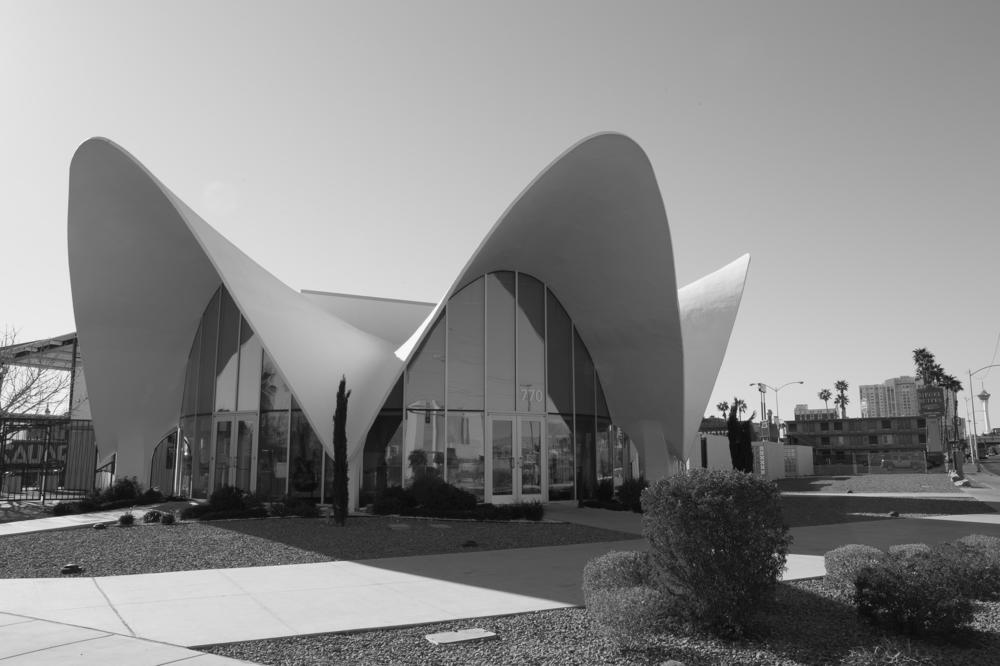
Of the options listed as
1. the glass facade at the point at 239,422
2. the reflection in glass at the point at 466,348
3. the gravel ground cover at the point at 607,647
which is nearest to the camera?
the gravel ground cover at the point at 607,647

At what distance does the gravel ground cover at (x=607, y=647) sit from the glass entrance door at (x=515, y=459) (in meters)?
12.1

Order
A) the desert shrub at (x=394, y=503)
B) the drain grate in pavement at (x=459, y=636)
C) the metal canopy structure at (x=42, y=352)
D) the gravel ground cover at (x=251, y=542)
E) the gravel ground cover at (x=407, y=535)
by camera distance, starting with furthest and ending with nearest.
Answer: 1. the metal canopy structure at (x=42, y=352)
2. the desert shrub at (x=394, y=503)
3. the gravel ground cover at (x=407, y=535)
4. the gravel ground cover at (x=251, y=542)
5. the drain grate in pavement at (x=459, y=636)

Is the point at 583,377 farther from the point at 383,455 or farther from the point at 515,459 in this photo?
the point at 383,455

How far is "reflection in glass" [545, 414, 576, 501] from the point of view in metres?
19.6

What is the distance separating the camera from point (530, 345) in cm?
2008

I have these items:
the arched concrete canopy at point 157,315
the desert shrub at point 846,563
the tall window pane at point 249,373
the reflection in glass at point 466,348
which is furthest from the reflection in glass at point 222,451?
the desert shrub at point 846,563

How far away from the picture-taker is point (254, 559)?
32.9 feet

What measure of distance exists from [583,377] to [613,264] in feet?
13.3

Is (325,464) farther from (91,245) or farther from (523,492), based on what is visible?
(91,245)

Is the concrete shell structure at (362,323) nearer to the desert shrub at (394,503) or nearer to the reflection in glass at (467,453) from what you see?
the desert shrub at (394,503)

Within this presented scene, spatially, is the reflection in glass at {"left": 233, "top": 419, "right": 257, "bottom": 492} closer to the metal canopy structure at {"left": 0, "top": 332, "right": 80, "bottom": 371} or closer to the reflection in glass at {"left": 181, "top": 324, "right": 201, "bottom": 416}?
the reflection in glass at {"left": 181, "top": 324, "right": 201, "bottom": 416}

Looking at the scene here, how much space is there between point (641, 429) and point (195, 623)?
16303 mm

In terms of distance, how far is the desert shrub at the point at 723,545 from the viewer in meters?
5.73

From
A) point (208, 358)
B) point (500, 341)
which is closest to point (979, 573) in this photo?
point (500, 341)
